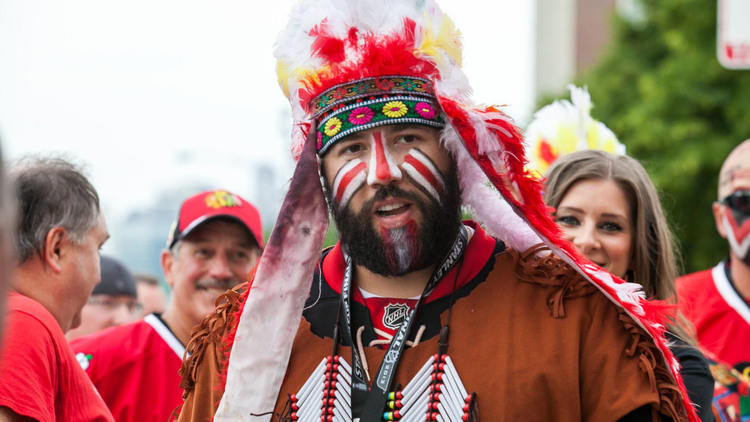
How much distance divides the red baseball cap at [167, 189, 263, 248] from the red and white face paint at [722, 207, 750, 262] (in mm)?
2370

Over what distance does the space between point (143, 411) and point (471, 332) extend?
5.75 ft

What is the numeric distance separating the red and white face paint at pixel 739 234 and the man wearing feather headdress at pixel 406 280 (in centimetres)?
204

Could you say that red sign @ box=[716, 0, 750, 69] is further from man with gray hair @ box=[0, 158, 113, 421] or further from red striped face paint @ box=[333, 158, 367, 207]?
man with gray hair @ box=[0, 158, 113, 421]

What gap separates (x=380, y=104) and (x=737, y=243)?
100 inches

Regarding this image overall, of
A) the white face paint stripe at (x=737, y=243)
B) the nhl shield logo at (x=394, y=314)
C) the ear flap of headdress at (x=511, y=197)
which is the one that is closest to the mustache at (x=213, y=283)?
the nhl shield logo at (x=394, y=314)

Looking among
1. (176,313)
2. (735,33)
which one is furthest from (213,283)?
(735,33)

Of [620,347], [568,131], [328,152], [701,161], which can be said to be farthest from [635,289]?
[701,161]

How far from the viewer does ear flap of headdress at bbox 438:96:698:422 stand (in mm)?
2551

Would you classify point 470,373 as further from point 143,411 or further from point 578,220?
point 143,411

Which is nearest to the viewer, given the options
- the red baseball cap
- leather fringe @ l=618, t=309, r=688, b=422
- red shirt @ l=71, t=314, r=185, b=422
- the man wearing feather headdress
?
leather fringe @ l=618, t=309, r=688, b=422

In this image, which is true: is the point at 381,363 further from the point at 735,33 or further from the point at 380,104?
the point at 735,33

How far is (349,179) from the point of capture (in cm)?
283

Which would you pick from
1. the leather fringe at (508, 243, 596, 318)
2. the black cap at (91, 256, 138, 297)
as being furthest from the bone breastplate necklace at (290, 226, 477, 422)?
the black cap at (91, 256, 138, 297)

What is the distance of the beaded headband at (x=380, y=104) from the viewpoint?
2.79m
